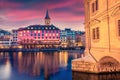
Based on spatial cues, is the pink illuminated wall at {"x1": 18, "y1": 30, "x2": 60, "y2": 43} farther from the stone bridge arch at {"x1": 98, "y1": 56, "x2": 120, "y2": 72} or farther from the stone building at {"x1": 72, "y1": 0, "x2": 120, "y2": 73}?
the stone bridge arch at {"x1": 98, "y1": 56, "x2": 120, "y2": 72}

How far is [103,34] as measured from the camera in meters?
22.6

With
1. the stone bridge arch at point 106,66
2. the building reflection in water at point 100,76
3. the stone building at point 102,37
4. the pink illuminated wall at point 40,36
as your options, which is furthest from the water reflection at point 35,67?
the pink illuminated wall at point 40,36

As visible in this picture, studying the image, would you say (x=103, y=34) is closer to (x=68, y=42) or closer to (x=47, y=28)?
(x=47, y=28)

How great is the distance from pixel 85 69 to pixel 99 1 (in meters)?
9.42

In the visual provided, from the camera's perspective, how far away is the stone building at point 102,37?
1959 centimetres

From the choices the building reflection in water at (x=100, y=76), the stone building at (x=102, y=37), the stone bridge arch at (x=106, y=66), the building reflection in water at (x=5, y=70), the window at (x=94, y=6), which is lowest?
the building reflection in water at (x=5, y=70)

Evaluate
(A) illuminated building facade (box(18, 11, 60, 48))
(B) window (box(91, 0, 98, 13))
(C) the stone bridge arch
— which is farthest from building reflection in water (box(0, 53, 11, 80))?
(A) illuminated building facade (box(18, 11, 60, 48))

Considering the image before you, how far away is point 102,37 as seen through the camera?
23203mm

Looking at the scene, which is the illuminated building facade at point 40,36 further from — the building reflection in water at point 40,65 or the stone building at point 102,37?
the stone building at point 102,37

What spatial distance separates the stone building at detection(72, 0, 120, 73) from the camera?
64.3 feet

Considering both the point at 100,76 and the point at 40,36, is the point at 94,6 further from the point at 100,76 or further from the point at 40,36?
the point at 40,36

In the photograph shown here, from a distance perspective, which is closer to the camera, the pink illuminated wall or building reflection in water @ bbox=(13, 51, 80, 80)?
building reflection in water @ bbox=(13, 51, 80, 80)

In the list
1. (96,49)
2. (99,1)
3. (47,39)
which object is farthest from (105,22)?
(47,39)

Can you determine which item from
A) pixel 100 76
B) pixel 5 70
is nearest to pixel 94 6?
pixel 100 76
